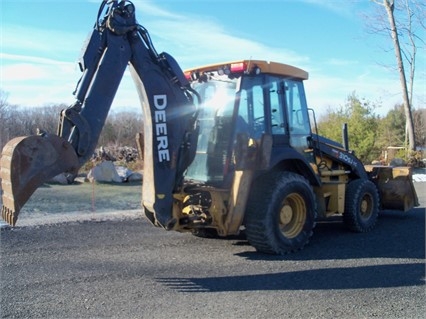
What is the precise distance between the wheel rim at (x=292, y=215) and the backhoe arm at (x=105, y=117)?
1.61m

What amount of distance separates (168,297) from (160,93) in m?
2.44

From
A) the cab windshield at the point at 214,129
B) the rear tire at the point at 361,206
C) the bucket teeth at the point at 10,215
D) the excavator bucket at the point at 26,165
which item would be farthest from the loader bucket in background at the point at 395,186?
the bucket teeth at the point at 10,215

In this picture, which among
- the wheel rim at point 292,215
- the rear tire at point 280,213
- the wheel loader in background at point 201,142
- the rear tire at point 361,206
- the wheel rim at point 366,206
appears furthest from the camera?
the wheel rim at point 366,206

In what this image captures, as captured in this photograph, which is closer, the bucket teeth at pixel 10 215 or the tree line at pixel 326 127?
the bucket teeth at pixel 10 215

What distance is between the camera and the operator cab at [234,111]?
6.26 metres

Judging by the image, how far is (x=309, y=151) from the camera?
7422 millimetres

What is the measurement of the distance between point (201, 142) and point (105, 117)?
165 centimetres

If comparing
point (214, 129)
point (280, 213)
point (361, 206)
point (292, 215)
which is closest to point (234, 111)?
point (214, 129)

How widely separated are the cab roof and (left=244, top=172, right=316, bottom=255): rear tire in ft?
4.84

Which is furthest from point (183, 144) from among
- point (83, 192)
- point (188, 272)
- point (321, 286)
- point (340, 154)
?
point (83, 192)

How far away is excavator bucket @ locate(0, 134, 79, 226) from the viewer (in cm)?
440

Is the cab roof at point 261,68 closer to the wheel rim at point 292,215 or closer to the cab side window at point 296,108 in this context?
the cab side window at point 296,108

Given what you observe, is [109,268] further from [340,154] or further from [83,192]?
[83,192]

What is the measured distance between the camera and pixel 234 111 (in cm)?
625
